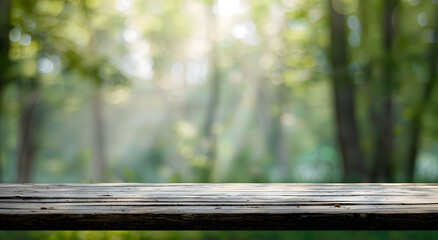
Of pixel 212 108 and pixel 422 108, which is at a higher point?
pixel 422 108

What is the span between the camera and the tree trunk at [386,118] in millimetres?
5359

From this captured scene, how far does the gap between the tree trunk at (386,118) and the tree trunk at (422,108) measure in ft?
1.17

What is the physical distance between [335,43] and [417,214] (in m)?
4.56

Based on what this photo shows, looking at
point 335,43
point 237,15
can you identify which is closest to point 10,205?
point 335,43

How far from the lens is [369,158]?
19.0ft

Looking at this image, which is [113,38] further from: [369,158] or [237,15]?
[369,158]

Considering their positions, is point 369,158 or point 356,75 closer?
point 356,75

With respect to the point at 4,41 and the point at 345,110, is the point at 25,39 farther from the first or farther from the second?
the point at 345,110

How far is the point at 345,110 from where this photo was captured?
205 inches

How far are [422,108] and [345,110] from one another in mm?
1166

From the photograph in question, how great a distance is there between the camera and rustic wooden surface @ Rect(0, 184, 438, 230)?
1045mm

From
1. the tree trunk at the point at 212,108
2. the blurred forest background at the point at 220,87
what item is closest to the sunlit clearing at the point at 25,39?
the blurred forest background at the point at 220,87

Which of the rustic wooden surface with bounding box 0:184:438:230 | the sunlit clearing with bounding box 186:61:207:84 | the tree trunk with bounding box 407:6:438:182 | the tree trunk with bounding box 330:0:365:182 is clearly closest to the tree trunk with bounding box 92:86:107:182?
the sunlit clearing with bounding box 186:61:207:84

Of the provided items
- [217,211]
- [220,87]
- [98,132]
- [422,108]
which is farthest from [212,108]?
[217,211]
